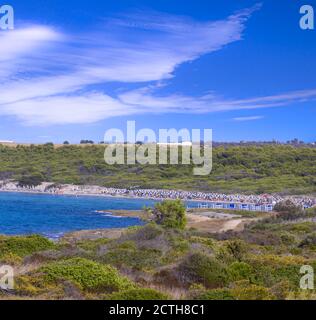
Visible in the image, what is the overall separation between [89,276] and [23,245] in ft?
21.6

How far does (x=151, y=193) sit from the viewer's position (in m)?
88.8

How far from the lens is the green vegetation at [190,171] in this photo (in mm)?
92475

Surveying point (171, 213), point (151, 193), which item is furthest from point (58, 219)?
point (151, 193)

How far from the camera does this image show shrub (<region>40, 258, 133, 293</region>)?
11.8 m

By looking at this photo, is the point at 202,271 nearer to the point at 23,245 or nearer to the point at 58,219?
the point at 23,245

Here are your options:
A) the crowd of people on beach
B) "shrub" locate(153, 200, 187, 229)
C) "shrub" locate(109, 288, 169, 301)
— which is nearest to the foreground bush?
"shrub" locate(109, 288, 169, 301)

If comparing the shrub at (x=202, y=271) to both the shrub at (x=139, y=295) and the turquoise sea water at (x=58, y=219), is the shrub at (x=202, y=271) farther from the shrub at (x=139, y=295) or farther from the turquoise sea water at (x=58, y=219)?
the turquoise sea water at (x=58, y=219)

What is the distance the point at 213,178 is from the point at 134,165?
64.3ft

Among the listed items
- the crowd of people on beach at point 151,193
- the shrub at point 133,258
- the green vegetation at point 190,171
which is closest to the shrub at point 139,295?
the shrub at point 133,258

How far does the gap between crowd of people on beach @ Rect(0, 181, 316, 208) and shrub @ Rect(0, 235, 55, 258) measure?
52.1m

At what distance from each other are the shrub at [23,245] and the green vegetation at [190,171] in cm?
6722

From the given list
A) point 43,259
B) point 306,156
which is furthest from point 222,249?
point 306,156

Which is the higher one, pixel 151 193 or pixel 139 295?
pixel 151 193
